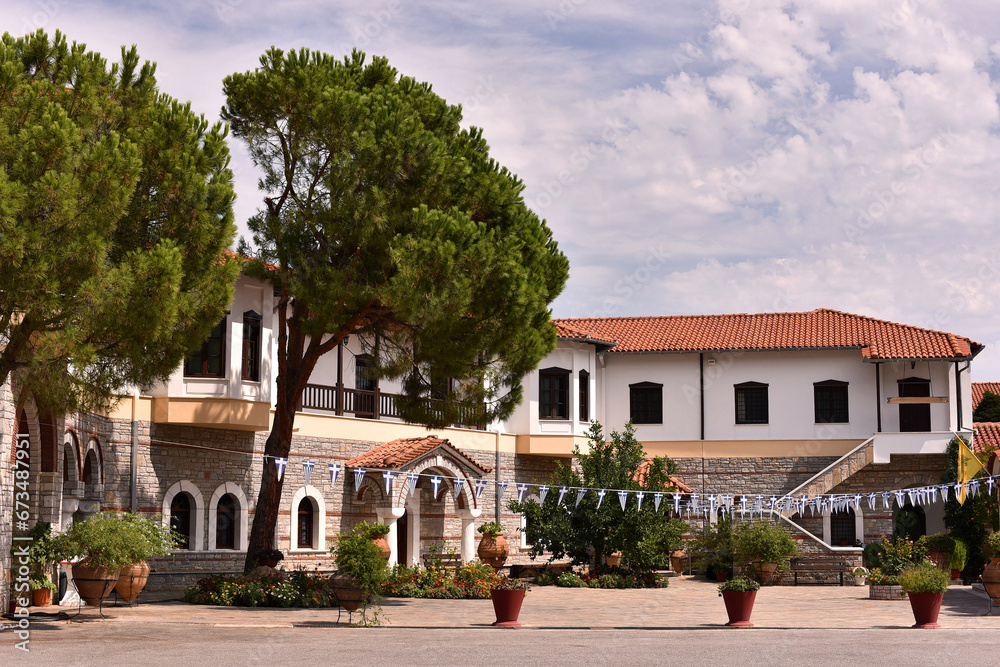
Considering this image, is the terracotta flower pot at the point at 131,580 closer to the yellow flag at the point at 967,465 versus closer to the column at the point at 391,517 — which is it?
the column at the point at 391,517

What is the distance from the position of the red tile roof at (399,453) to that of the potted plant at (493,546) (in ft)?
7.66

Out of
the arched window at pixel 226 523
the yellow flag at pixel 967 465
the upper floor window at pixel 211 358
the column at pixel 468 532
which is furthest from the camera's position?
the column at pixel 468 532

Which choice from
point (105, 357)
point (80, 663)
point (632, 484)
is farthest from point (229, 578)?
point (632, 484)

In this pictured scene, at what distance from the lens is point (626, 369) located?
3609cm

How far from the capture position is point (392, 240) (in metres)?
18.8

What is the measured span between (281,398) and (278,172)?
14.2ft

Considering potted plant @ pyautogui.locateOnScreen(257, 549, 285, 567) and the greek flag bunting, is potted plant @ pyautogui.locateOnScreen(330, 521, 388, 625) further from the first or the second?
the greek flag bunting

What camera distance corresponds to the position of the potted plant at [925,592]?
16.7 metres

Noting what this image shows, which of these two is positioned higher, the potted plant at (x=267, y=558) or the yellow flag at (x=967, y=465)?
the yellow flag at (x=967, y=465)

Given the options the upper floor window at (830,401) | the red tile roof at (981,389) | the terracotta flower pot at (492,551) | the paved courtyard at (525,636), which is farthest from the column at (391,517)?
the red tile roof at (981,389)

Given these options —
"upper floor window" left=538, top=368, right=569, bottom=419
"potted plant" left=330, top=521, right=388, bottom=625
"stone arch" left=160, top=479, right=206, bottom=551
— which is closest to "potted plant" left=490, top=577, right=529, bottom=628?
"potted plant" left=330, top=521, right=388, bottom=625

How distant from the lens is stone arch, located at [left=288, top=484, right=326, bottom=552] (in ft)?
79.9

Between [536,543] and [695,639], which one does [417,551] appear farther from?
[695,639]

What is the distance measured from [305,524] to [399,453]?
109 inches
